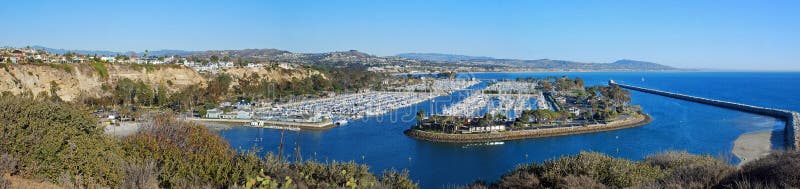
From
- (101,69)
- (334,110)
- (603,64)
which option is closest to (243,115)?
(334,110)

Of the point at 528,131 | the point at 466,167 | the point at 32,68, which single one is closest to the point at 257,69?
the point at 32,68

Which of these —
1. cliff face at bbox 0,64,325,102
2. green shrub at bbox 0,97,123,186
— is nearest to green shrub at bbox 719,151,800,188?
Answer: green shrub at bbox 0,97,123,186

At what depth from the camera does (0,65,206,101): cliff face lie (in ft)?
67.2

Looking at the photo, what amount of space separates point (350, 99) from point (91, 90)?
42.6 ft

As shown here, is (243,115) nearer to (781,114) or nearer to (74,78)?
(74,78)

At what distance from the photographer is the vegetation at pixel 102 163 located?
4.57 meters

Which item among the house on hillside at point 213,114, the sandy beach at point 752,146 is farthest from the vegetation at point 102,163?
the house on hillside at point 213,114

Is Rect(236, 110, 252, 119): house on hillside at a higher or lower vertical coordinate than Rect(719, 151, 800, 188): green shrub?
lower

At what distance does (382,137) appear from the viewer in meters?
17.4

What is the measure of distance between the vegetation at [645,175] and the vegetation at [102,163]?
165 centimetres

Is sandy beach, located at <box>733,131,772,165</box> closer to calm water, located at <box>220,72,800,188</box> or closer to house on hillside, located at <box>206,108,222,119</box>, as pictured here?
calm water, located at <box>220,72,800,188</box>

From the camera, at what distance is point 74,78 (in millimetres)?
23062

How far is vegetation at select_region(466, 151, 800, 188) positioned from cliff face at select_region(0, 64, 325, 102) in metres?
20.6

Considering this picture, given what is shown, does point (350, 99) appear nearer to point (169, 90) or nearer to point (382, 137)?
point (169, 90)
